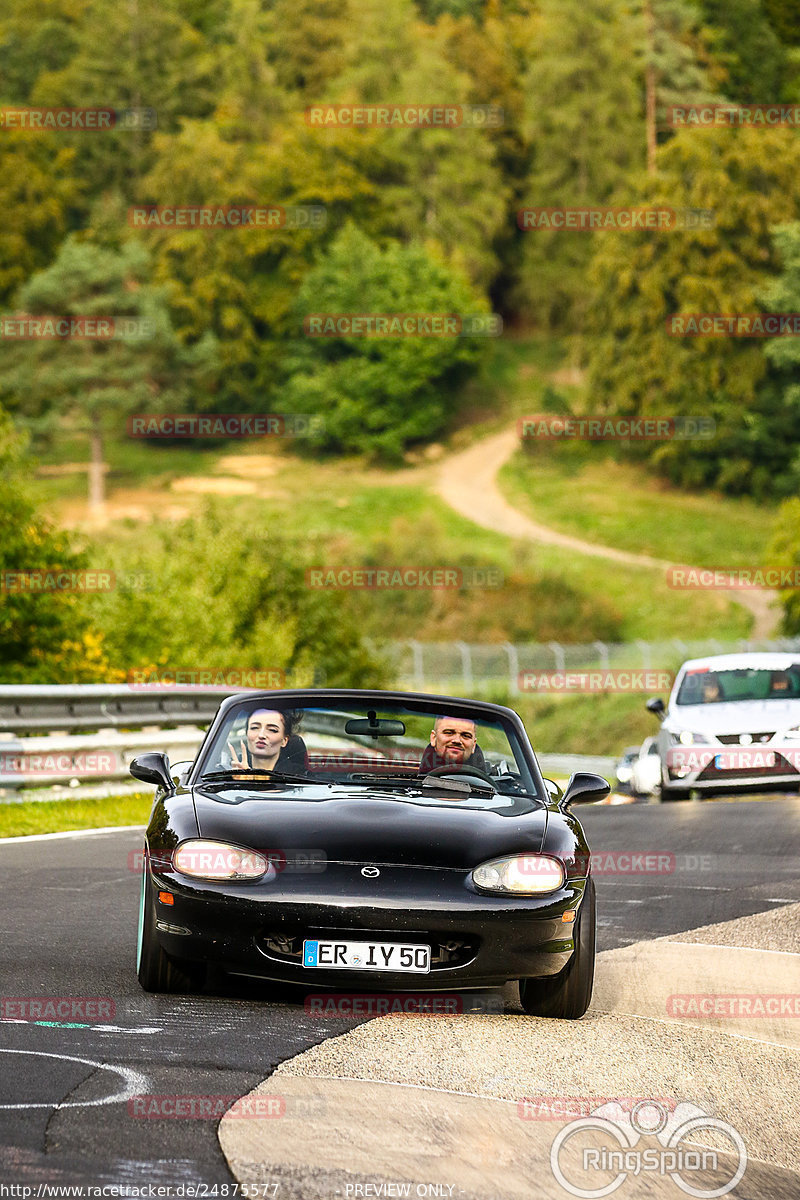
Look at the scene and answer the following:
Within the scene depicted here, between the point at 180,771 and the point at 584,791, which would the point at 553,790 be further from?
the point at 180,771

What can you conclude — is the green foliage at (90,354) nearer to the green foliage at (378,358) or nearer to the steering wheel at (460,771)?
the green foliage at (378,358)

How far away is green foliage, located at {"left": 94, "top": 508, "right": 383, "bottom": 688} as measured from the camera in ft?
118

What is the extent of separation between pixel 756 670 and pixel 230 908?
49.3ft

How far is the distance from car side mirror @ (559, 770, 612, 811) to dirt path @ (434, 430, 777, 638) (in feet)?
217

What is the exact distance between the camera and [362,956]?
6.62 metres

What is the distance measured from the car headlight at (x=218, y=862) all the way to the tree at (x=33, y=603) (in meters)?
21.2

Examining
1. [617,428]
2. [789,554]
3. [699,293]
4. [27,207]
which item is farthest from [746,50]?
[789,554]

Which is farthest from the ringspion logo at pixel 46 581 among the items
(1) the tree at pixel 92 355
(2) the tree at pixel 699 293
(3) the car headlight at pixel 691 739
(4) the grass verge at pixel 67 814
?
(1) the tree at pixel 92 355

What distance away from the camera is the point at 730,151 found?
295 feet

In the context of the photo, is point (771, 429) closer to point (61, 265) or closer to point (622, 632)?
point (622, 632)

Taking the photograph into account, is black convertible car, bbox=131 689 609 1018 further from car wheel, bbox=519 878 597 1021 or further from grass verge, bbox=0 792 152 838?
grass verge, bbox=0 792 152 838

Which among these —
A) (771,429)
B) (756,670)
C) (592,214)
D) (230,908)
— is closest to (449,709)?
(230,908)

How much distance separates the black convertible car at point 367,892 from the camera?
6.64 m

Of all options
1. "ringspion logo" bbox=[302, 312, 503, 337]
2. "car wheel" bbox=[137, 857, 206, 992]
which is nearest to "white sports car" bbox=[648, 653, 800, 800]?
"car wheel" bbox=[137, 857, 206, 992]
